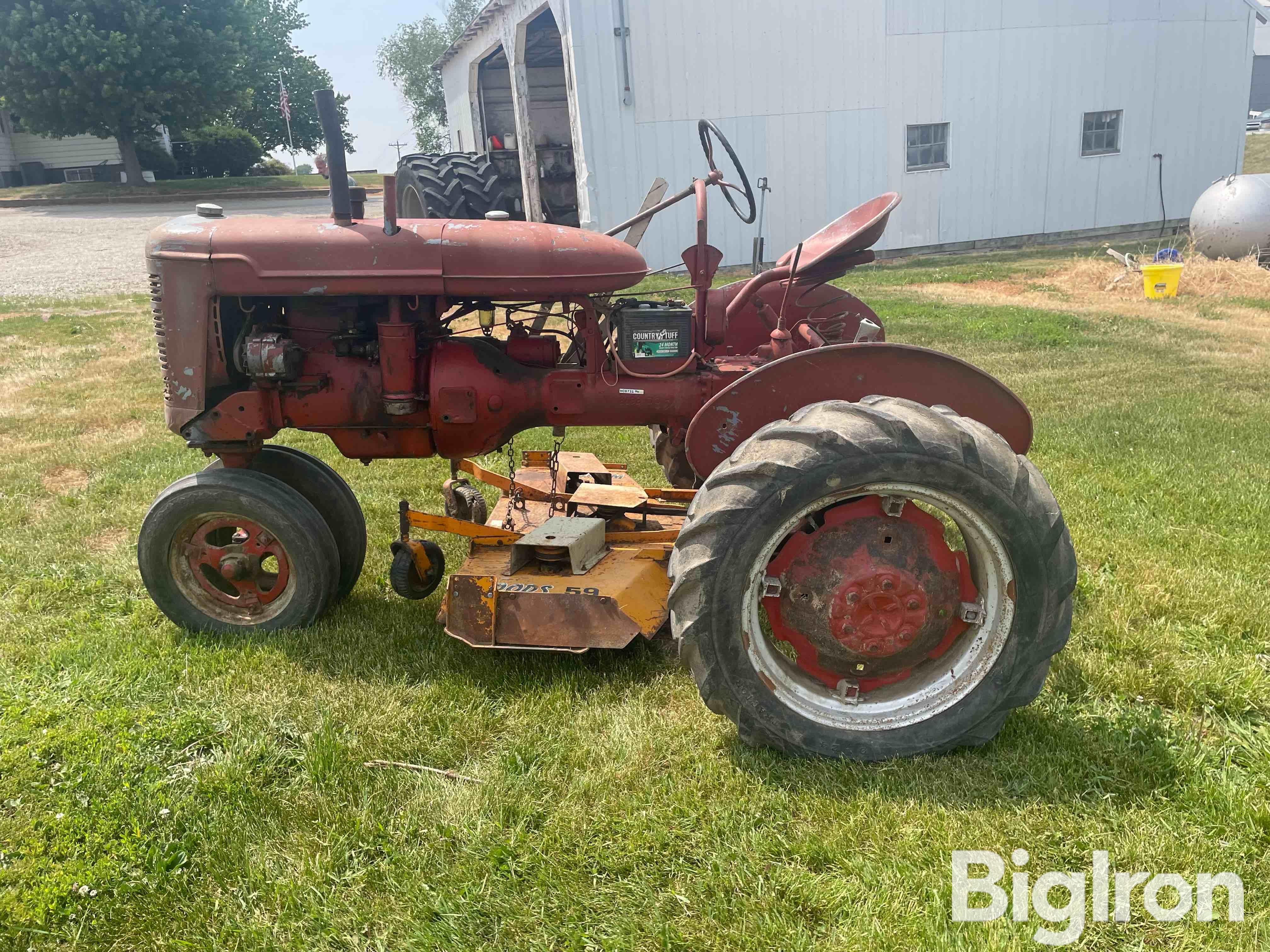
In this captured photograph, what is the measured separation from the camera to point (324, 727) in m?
2.81

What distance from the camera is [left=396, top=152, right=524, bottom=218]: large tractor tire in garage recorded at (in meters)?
10.7

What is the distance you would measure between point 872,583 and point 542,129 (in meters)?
14.4

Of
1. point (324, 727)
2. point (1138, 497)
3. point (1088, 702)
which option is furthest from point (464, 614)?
point (1138, 497)

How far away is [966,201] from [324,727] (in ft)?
47.7

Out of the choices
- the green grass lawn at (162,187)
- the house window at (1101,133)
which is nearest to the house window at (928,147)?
the house window at (1101,133)

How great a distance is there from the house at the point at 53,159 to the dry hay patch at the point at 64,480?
1287 inches

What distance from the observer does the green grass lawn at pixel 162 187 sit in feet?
90.6

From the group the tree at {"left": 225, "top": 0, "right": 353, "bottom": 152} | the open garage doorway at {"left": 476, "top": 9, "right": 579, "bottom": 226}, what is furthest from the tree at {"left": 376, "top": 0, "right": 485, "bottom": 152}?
the open garage doorway at {"left": 476, "top": 9, "right": 579, "bottom": 226}

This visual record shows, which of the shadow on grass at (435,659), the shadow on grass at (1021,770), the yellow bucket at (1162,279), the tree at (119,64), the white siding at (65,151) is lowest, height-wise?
the shadow on grass at (1021,770)

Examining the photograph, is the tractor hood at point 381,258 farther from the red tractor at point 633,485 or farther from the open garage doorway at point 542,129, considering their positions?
the open garage doorway at point 542,129

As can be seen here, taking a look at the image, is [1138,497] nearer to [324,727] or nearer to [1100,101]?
[324,727]

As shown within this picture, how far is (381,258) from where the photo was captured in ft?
9.86

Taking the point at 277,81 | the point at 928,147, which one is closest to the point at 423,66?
the point at 277,81

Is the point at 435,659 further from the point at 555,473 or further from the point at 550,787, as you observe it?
the point at 555,473
